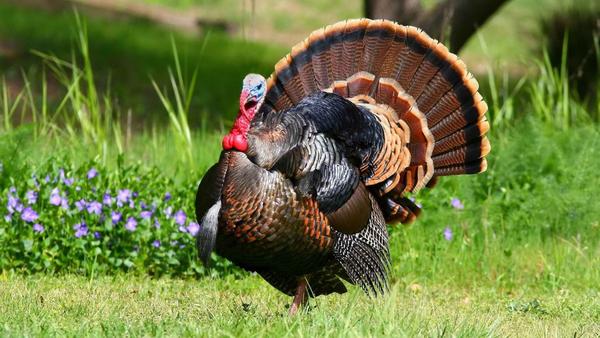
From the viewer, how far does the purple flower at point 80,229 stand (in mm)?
6574

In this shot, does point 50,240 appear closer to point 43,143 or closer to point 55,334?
point 43,143

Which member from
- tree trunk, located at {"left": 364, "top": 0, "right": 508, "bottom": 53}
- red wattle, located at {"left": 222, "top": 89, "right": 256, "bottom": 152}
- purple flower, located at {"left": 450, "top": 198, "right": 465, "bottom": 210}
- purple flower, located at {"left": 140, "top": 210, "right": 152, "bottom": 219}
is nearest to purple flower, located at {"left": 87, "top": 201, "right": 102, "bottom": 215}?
purple flower, located at {"left": 140, "top": 210, "right": 152, "bottom": 219}

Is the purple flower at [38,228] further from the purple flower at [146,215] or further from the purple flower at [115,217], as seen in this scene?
the purple flower at [146,215]

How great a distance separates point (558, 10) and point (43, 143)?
6.24m

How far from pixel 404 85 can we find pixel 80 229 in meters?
2.16

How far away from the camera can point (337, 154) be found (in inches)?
209

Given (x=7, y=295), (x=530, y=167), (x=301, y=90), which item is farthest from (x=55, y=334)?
(x=530, y=167)

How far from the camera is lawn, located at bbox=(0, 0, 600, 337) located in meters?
5.04

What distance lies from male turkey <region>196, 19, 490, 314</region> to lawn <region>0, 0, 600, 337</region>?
299 millimetres

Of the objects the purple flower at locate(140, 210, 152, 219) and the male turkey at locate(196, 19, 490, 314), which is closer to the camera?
the male turkey at locate(196, 19, 490, 314)

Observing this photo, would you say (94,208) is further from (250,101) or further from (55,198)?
(250,101)

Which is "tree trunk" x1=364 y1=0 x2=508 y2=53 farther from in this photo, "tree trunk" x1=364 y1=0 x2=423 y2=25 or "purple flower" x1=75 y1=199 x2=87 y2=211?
"purple flower" x1=75 y1=199 x2=87 y2=211

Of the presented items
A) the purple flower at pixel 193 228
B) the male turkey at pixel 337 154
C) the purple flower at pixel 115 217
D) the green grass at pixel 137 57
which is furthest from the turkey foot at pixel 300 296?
the green grass at pixel 137 57

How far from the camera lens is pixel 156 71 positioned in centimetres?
1512
